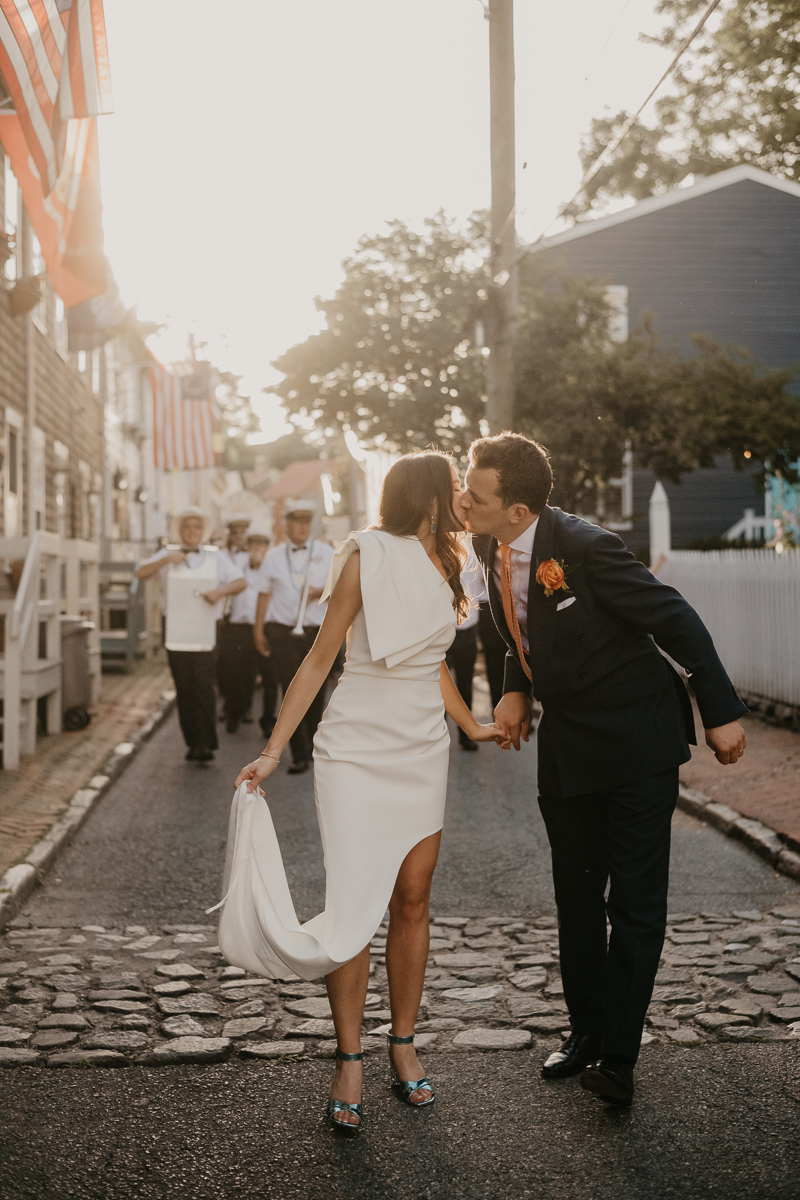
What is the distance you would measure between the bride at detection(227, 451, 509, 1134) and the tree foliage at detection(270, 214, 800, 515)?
61.6 ft

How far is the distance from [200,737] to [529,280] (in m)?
17.1

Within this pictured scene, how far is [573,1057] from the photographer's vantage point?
Answer: 156 inches

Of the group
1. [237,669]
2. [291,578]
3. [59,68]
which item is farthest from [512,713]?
[237,669]

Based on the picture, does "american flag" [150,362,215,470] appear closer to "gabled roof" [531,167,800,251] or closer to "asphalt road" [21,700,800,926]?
"gabled roof" [531,167,800,251]

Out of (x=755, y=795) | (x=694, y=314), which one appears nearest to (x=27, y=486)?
(x=755, y=795)

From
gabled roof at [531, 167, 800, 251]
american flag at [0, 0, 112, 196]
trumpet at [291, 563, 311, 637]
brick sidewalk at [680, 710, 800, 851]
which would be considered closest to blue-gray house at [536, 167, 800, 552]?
gabled roof at [531, 167, 800, 251]

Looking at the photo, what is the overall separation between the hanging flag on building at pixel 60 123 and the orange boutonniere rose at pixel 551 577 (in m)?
6.24

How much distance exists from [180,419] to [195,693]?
637 inches

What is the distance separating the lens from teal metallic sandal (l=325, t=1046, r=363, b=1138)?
11.5 feet

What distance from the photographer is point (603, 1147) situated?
135 inches

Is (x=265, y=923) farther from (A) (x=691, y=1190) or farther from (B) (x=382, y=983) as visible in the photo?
(B) (x=382, y=983)

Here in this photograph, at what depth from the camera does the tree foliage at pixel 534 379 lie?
74.1 ft

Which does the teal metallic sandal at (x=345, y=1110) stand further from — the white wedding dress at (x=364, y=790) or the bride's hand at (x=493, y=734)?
the bride's hand at (x=493, y=734)

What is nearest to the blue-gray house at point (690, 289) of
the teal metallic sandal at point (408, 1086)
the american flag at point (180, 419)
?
the american flag at point (180, 419)
